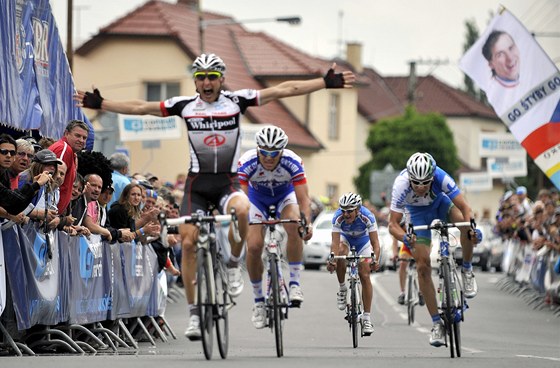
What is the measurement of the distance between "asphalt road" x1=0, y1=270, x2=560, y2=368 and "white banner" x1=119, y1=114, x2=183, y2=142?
4.55 m

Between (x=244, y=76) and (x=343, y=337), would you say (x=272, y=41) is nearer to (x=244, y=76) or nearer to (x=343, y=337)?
(x=244, y=76)

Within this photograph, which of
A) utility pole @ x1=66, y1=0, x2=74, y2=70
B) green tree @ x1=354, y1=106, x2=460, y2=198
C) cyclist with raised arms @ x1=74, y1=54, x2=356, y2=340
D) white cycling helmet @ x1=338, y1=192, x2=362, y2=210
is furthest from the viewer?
green tree @ x1=354, y1=106, x2=460, y2=198

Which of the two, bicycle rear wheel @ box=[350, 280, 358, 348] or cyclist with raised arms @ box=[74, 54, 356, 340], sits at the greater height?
cyclist with raised arms @ box=[74, 54, 356, 340]

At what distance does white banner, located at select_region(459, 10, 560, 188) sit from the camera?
23547mm

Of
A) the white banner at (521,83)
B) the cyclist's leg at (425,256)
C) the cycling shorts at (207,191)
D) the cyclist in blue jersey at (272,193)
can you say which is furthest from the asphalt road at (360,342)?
the white banner at (521,83)

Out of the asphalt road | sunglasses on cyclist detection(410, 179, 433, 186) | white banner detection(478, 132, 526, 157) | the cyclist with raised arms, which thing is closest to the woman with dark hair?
the asphalt road

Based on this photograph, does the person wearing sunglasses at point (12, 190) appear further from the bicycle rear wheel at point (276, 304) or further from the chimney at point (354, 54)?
the chimney at point (354, 54)

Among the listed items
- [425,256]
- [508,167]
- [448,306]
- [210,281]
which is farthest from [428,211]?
[508,167]

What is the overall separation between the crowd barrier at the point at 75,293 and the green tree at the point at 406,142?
57363 mm

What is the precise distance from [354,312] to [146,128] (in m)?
19.2

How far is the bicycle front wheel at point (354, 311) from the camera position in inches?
677

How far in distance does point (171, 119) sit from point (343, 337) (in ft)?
56.2

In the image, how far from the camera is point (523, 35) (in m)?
24.4

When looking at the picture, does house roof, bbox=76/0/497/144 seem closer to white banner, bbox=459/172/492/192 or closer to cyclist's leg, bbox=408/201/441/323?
white banner, bbox=459/172/492/192
